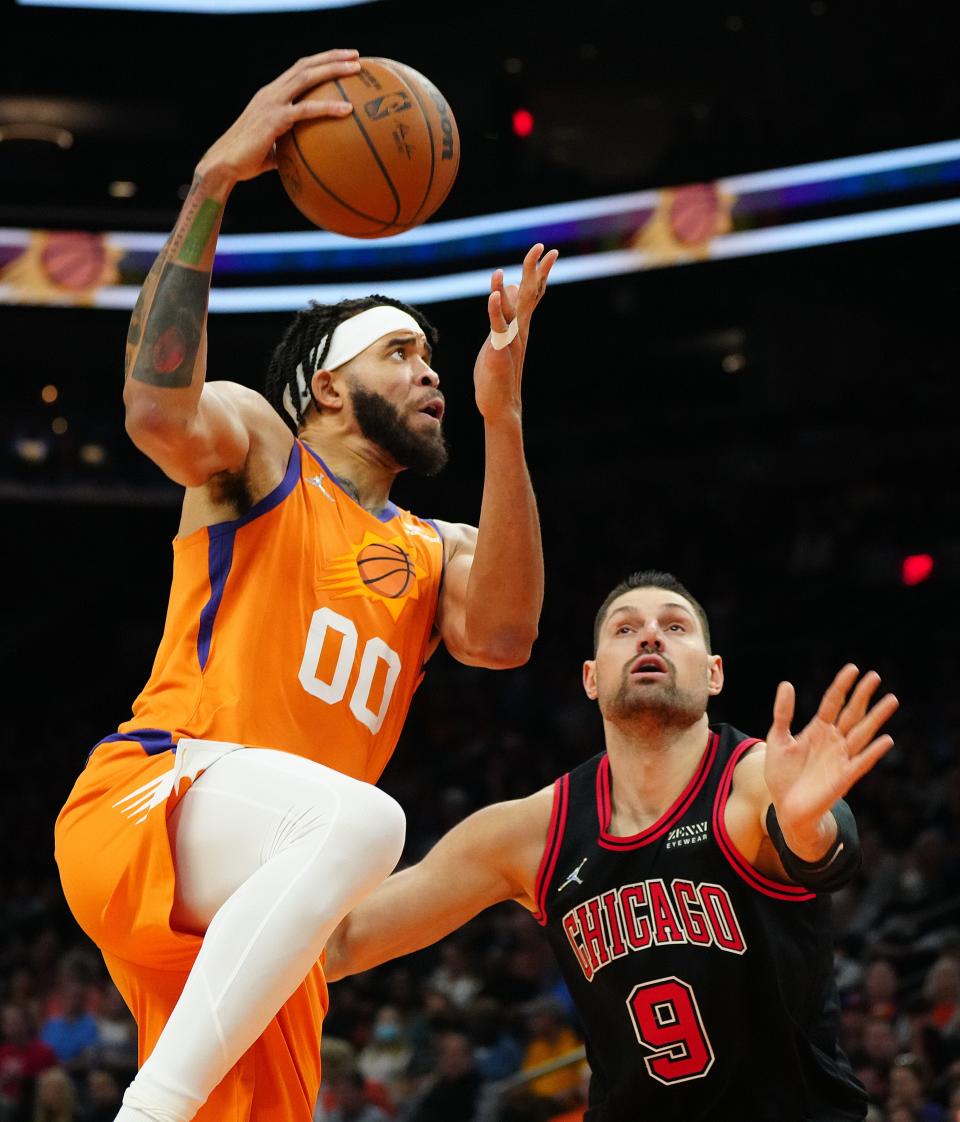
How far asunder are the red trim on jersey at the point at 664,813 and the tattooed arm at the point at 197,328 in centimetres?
147

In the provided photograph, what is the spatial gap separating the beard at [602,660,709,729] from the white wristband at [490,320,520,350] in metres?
1.07

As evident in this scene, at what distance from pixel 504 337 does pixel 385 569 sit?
0.63 m

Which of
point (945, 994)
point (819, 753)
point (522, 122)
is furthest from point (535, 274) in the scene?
point (522, 122)

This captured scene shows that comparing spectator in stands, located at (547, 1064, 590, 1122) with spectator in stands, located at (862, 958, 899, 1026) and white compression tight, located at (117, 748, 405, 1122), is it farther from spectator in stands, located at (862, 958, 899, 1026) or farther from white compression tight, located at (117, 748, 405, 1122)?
white compression tight, located at (117, 748, 405, 1122)

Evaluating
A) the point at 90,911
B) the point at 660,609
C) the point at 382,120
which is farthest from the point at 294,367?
the point at 90,911

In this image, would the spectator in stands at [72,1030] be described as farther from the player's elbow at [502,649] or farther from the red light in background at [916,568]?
the red light in background at [916,568]

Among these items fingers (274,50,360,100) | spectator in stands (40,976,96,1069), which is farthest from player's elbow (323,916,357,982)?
spectator in stands (40,976,96,1069)

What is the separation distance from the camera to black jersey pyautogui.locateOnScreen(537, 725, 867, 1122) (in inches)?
156

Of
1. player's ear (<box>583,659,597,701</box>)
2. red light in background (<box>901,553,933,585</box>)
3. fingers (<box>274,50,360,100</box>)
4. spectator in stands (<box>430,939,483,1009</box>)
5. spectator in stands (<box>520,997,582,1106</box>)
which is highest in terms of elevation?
red light in background (<box>901,553,933,585</box>)

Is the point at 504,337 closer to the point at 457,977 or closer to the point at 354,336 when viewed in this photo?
the point at 354,336

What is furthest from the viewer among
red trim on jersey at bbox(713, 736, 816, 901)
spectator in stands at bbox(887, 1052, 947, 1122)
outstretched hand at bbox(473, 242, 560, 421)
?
spectator in stands at bbox(887, 1052, 947, 1122)

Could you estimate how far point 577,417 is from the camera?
17.7m

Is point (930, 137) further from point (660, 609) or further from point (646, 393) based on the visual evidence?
point (660, 609)

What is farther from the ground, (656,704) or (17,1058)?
(17,1058)
